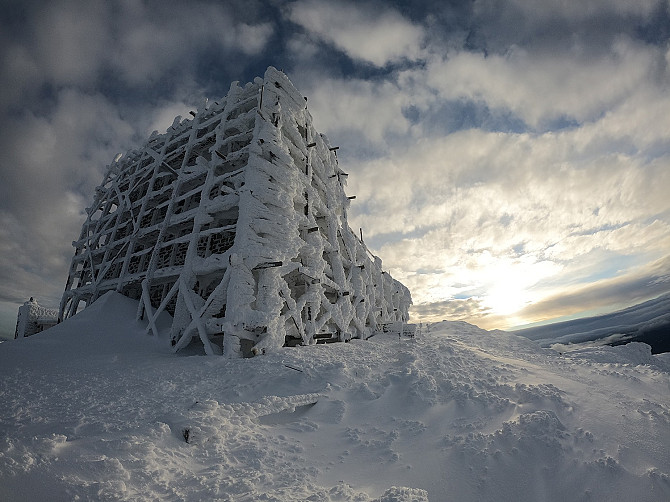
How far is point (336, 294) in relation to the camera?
56.4ft

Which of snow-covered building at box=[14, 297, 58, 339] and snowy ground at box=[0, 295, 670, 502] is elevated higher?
snow-covered building at box=[14, 297, 58, 339]

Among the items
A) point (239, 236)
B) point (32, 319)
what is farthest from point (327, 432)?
point (32, 319)

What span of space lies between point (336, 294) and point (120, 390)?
1197 centimetres

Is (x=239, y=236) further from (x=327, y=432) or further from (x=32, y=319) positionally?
(x=32, y=319)

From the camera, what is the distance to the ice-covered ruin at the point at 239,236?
1111cm

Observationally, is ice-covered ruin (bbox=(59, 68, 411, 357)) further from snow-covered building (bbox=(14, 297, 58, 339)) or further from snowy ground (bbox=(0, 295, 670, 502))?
snow-covered building (bbox=(14, 297, 58, 339))

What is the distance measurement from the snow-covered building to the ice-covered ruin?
642 cm

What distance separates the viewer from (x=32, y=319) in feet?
78.5

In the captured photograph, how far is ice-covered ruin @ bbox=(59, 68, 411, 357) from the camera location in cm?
1111

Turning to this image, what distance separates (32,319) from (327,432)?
32.6m

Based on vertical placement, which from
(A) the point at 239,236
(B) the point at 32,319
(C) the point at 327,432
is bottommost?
(C) the point at 327,432

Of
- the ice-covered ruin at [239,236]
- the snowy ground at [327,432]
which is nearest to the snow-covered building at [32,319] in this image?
the ice-covered ruin at [239,236]

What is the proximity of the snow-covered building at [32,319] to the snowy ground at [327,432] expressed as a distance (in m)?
22.5

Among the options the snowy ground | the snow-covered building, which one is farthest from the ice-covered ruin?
the snow-covered building
